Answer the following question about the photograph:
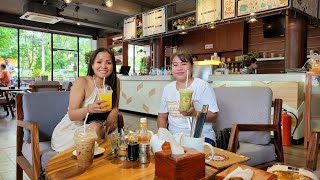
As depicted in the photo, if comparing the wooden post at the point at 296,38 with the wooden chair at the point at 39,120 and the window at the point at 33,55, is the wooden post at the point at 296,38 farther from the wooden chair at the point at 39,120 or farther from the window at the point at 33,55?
the window at the point at 33,55

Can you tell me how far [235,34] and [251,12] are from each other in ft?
10.2

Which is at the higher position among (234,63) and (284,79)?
(234,63)

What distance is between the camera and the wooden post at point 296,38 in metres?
4.76

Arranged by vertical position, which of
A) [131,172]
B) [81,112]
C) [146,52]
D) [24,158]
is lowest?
[24,158]

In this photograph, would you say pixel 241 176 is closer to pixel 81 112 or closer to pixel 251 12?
pixel 81 112

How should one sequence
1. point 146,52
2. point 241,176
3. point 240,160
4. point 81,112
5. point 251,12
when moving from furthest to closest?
point 146,52 < point 251,12 < point 81,112 < point 240,160 < point 241,176

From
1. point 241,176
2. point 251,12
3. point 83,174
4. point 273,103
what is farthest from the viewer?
point 251,12

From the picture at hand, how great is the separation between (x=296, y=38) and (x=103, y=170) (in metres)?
4.89

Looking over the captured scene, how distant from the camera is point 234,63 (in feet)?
26.3

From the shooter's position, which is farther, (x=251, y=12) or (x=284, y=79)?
(x=251, y=12)

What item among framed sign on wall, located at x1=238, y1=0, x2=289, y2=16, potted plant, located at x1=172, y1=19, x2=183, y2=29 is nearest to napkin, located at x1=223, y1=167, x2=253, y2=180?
framed sign on wall, located at x1=238, y1=0, x2=289, y2=16

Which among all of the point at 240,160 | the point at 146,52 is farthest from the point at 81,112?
the point at 146,52

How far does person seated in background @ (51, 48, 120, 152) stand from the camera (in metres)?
1.79

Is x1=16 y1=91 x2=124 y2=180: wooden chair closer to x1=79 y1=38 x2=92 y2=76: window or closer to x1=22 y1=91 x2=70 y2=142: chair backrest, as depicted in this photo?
x1=22 y1=91 x2=70 y2=142: chair backrest
